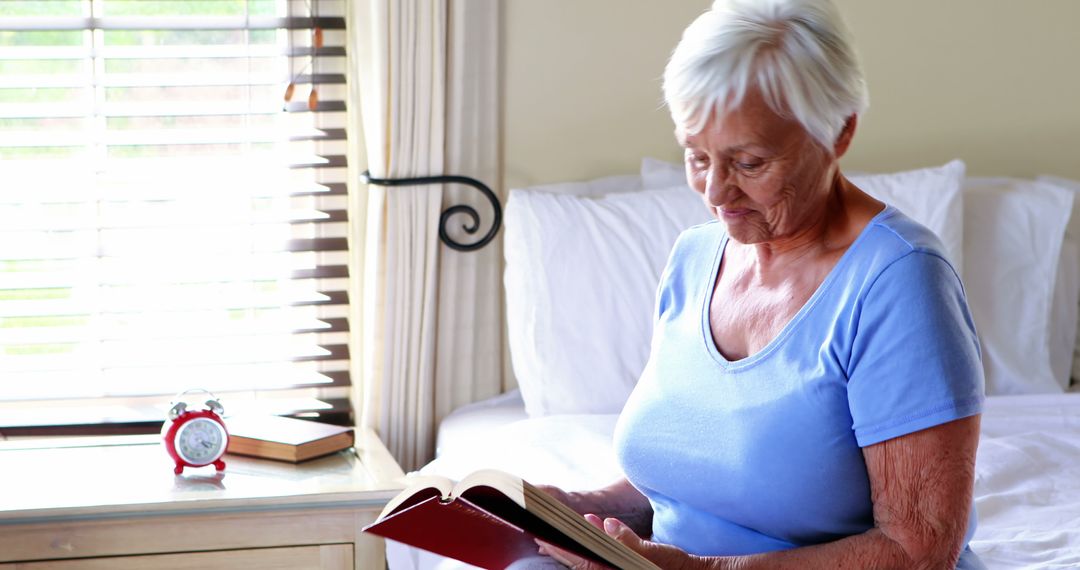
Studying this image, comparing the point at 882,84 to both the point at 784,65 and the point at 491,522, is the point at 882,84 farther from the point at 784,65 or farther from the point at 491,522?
the point at 491,522

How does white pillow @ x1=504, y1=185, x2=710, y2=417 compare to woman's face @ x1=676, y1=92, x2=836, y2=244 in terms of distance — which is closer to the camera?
woman's face @ x1=676, y1=92, x2=836, y2=244

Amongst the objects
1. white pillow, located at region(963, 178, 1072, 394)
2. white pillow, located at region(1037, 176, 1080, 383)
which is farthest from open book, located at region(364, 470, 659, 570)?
white pillow, located at region(1037, 176, 1080, 383)

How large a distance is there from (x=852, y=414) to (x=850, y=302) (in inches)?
4.4

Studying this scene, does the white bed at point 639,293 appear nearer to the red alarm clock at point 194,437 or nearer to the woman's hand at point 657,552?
the red alarm clock at point 194,437

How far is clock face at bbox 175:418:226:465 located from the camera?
1.97 m

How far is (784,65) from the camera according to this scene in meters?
1.19

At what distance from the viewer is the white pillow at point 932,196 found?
2.25 metres

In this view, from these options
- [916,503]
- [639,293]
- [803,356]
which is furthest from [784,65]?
[639,293]

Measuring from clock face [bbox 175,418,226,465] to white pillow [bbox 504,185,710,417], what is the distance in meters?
0.59

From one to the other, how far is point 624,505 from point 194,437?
830 millimetres

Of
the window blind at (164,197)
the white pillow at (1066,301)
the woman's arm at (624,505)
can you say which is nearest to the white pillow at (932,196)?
the white pillow at (1066,301)

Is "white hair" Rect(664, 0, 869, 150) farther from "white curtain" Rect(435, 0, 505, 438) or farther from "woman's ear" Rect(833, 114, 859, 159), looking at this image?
"white curtain" Rect(435, 0, 505, 438)

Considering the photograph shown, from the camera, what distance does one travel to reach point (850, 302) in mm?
1187

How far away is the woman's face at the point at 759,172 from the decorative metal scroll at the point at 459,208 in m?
1.08
